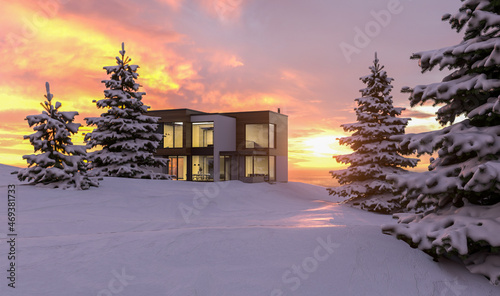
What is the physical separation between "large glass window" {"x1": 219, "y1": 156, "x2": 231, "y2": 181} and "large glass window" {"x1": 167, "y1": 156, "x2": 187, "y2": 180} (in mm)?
3758

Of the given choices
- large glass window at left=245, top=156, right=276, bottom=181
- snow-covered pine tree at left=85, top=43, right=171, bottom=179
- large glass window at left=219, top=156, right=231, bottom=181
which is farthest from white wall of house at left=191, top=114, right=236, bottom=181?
snow-covered pine tree at left=85, top=43, right=171, bottom=179

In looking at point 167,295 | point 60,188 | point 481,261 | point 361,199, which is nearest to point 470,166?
point 481,261

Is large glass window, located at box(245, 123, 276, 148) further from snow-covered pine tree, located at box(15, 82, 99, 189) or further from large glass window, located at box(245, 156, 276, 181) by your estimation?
snow-covered pine tree, located at box(15, 82, 99, 189)

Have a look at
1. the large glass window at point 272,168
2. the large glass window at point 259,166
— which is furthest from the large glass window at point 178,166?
the large glass window at point 272,168

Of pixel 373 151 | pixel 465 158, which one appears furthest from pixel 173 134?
pixel 465 158

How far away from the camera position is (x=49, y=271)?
659 centimetres

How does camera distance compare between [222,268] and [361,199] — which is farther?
[361,199]

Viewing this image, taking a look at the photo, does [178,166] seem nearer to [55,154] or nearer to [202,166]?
[202,166]

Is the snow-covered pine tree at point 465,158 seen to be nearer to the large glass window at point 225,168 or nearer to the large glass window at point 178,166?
the large glass window at point 225,168

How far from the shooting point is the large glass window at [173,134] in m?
36.2

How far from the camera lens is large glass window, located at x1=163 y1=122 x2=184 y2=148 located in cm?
3616

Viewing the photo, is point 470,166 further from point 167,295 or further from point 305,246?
point 167,295

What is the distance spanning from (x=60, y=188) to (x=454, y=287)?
16.3m

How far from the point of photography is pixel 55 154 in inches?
691
